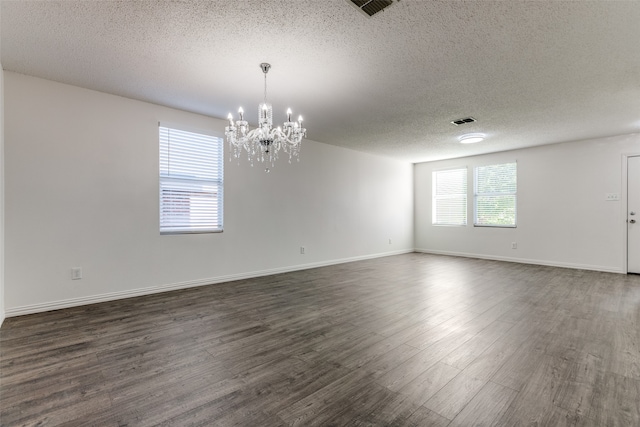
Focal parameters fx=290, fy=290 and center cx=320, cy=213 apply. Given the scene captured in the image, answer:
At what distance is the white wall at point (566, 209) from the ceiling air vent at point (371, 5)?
Result: 584 cm

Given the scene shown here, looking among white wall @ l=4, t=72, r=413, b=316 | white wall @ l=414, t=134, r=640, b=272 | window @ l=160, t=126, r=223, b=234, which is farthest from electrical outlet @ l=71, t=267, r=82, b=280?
white wall @ l=414, t=134, r=640, b=272

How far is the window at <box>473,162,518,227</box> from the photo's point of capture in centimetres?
651

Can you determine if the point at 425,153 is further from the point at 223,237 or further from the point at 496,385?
the point at 496,385

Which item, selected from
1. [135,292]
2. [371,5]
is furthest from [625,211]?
[135,292]

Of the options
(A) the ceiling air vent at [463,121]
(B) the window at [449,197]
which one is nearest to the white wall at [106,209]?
(A) the ceiling air vent at [463,121]

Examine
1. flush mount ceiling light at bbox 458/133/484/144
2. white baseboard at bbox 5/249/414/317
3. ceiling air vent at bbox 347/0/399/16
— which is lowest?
white baseboard at bbox 5/249/414/317

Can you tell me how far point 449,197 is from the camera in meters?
7.63

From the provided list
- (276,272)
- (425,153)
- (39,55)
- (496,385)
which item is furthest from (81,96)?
(425,153)

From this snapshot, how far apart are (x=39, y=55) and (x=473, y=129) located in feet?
18.7

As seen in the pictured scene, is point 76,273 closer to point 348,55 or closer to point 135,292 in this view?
point 135,292

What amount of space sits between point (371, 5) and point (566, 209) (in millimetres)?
6059

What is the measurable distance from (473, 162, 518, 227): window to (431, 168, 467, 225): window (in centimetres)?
32

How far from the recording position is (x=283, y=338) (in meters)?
2.55

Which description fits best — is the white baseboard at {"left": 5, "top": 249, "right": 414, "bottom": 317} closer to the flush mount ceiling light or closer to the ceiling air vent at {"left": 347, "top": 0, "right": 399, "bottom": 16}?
the flush mount ceiling light
